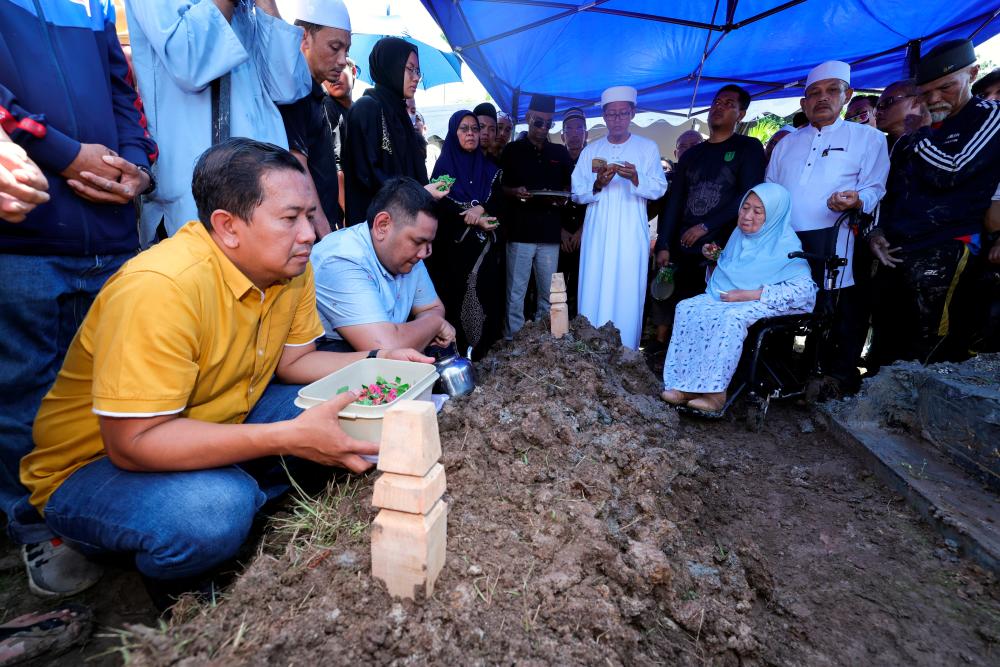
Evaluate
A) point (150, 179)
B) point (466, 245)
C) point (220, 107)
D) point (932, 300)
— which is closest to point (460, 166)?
point (466, 245)

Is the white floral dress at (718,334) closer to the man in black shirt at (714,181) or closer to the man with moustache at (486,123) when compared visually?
the man in black shirt at (714,181)

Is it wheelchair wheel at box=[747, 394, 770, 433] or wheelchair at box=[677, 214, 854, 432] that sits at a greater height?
wheelchair at box=[677, 214, 854, 432]

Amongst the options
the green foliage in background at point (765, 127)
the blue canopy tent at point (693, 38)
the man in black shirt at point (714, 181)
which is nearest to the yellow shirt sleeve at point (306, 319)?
the man in black shirt at point (714, 181)

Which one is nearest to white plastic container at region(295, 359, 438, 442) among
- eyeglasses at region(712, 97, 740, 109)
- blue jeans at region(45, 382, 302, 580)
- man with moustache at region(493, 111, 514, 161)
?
blue jeans at region(45, 382, 302, 580)

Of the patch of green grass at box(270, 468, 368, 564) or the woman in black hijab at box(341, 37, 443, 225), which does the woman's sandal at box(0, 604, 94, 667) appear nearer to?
the patch of green grass at box(270, 468, 368, 564)

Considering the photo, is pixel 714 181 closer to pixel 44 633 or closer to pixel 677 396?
pixel 677 396

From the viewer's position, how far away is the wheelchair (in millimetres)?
3502

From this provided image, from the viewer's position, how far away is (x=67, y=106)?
185 cm

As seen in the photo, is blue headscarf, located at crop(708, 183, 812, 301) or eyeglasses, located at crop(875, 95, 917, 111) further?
eyeglasses, located at crop(875, 95, 917, 111)

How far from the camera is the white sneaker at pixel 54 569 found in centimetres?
184

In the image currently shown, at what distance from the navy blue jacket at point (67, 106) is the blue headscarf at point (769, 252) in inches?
148

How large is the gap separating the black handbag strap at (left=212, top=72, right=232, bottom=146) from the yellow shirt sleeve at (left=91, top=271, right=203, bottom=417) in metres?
1.07

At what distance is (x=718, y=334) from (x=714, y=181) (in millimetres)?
1731

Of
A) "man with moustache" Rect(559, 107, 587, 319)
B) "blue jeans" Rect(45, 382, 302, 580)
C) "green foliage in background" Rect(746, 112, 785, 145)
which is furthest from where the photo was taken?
"green foliage in background" Rect(746, 112, 785, 145)
